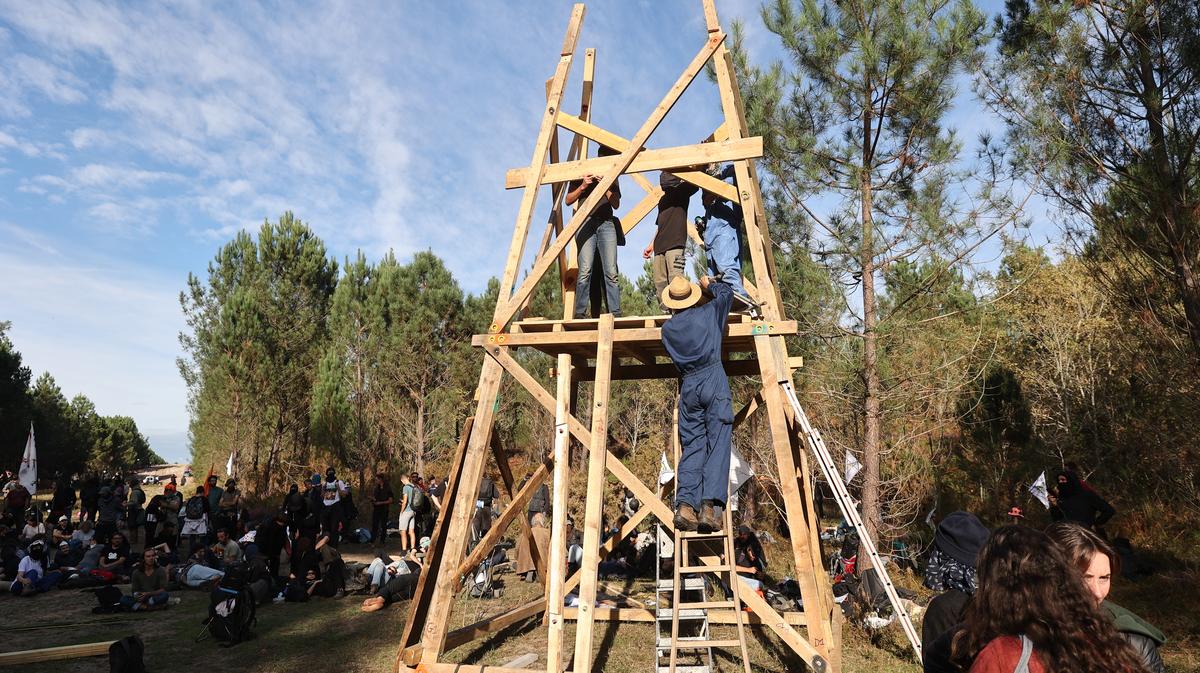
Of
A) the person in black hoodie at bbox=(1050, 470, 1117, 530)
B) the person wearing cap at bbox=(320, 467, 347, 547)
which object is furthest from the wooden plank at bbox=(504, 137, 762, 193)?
the person wearing cap at bbox=(320, 467, 347, 547)

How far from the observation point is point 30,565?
11.1 m

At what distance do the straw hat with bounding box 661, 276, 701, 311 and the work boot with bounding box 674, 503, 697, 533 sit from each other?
5.27 ft

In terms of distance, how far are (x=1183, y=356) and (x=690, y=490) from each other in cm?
720

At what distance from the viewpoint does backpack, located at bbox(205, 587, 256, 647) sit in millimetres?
7930

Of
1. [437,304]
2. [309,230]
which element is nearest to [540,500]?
[437,304]

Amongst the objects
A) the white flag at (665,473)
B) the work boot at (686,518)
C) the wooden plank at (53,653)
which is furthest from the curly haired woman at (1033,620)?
the wooden plank at (53,653)

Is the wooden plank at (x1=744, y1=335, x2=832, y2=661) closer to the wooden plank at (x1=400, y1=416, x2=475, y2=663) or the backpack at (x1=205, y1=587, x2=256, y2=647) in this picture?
the wooden plank at (x1=400, y1=416, x2=475, y2=663)

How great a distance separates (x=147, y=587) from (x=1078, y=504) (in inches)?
526

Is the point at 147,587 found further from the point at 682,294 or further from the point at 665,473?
the point at 682,294

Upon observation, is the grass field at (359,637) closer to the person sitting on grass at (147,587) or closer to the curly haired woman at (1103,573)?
the person sitting on grass at (147,587)

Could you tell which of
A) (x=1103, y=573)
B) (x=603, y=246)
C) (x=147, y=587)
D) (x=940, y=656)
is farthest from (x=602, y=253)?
(x=147, y=587)

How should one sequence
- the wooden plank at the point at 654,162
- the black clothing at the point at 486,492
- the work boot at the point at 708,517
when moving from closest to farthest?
the work boot at the point at 708,517
the wooden plank at the point at 654,162
the black clothing at the point at 486,492

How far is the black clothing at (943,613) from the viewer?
281 centimetres

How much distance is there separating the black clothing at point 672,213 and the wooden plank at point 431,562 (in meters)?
2.64
